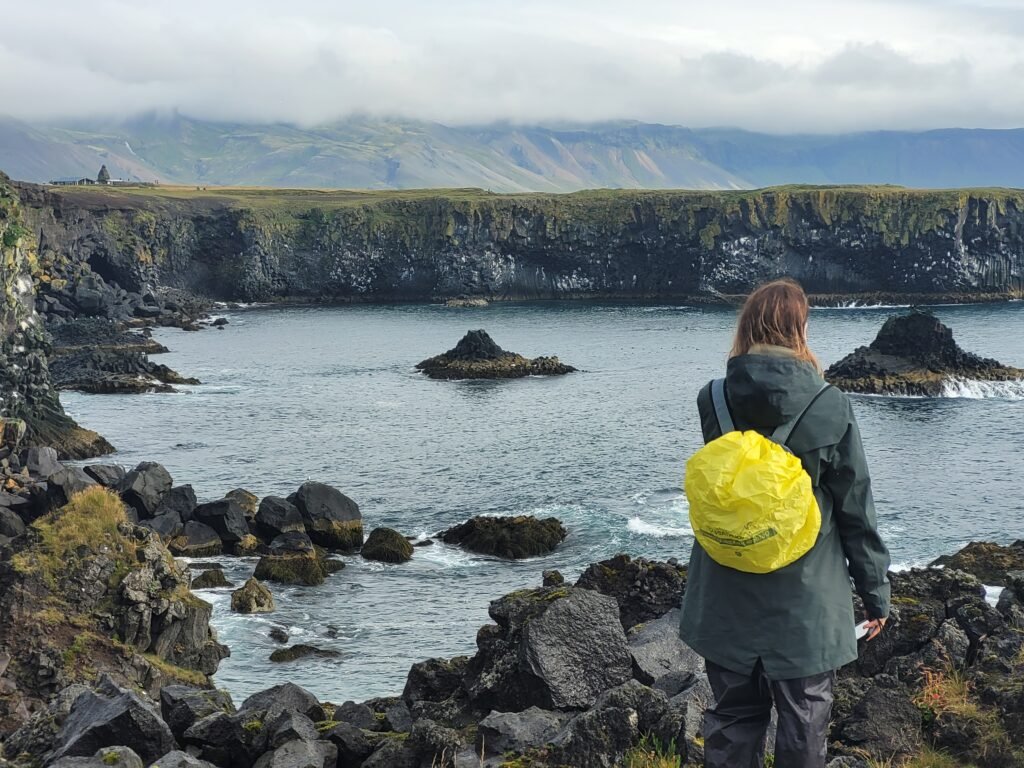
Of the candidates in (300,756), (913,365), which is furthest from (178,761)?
(913,365)

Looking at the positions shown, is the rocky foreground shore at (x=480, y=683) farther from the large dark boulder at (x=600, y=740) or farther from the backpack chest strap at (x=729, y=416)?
the backpack chest strap at (x=729, y=416)

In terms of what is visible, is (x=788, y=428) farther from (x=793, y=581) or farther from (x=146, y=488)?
(x=146, y=488)

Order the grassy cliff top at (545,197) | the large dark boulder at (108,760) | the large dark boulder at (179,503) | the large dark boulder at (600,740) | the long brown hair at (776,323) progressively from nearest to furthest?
the long brown hair at (776,323)
the large dark boulder at (600,740)
the large dark boulder at (108,760)
the large dark boulder at (179,503)
the grassy cliff top at (545,197)

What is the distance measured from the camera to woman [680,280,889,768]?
711cm

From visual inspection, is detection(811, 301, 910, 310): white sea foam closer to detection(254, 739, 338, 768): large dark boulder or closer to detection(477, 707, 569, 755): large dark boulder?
detection(477, 707, 569, 755): large dark boulder

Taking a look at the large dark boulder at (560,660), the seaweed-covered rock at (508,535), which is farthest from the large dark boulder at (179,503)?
the large dark boulder at (560,660)

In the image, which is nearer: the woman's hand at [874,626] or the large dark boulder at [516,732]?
the woman's hand at [874,626]

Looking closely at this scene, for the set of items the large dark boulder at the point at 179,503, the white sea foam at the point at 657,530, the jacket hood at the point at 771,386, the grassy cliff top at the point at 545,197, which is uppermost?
the grassy cliff top at the point at 545,197

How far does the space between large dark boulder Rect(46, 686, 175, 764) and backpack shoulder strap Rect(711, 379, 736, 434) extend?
24.1 ft

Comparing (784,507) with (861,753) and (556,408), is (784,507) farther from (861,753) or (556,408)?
(556,408)

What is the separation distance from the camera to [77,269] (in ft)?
413

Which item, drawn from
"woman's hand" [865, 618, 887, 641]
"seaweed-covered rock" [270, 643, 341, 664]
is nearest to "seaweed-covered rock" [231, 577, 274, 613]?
"seaweed-covered rock" [270, 643, 341, 664]

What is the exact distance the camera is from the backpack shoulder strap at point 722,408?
734 centimetres

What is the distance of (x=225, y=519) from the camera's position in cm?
3712
